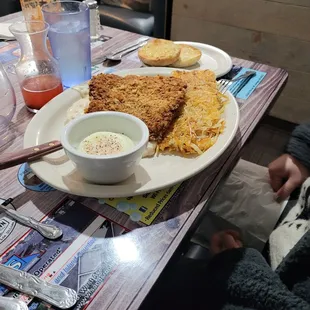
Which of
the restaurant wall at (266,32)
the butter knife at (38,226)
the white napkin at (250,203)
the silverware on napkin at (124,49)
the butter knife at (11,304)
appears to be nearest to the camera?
the butter knife at (11,304)

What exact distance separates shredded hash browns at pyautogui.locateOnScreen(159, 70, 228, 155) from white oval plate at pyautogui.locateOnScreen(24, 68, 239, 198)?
0.07 ft

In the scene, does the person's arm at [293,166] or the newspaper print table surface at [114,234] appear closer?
the newspaper print table surface at [114,234]

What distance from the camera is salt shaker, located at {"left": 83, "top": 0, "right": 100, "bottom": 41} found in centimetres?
136

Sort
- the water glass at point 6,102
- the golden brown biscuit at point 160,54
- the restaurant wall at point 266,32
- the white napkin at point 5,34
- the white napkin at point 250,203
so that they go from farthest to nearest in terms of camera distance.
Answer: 1. the restaurant wall at point 266,32
2. the white napkin at point 5,34
3. the golden brown biscuit at point 160,54
4. the white napkin at point 250,203
5. the water glass at point 6,102

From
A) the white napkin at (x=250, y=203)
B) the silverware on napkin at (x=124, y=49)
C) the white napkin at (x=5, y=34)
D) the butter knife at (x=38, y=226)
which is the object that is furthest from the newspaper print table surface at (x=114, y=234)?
the white napkin at (x=5, y=34)

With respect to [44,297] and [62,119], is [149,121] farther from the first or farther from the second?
[44,297]

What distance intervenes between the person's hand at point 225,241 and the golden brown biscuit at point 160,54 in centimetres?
59

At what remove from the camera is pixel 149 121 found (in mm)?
813

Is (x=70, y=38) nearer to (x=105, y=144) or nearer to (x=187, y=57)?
(x=187, y=57)

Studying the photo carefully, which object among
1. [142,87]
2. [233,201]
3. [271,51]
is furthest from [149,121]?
[271,51]

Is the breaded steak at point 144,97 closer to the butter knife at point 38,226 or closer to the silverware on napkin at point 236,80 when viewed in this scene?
the silverware on napkin at point 236,80

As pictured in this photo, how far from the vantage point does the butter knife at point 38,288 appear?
1.68 ft

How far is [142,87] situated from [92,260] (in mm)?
522

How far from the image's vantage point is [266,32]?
225 centimetres
